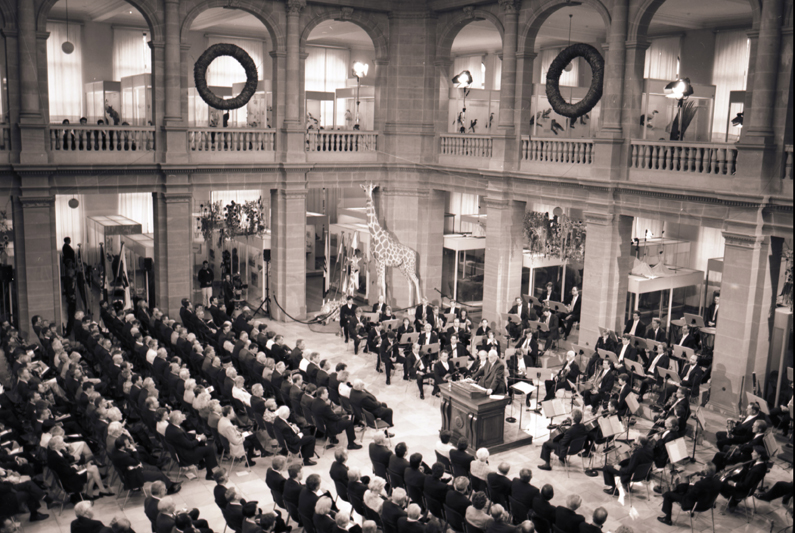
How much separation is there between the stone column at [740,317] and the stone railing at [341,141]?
1228 cm

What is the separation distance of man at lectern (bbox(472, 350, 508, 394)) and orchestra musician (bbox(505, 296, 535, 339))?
195 inches

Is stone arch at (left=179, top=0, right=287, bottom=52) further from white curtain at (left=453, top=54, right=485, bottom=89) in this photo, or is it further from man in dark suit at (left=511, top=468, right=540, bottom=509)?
man in dark suit at (left=511, top=468, right=540, bottom=509)

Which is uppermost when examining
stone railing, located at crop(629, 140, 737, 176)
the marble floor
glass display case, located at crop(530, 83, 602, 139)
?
glass display case, located at crop(530, 83, 602, 139)

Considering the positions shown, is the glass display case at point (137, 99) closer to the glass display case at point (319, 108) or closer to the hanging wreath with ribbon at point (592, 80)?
the glass display case at point (319, 108)

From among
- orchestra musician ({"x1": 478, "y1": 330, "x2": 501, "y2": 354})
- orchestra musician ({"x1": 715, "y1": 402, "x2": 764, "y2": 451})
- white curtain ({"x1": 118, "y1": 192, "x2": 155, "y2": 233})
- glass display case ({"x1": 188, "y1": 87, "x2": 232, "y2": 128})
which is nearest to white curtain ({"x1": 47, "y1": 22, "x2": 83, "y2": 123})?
white curtain ({"x1": 118, "y1": 192, "x2": 155, "y2": 233})

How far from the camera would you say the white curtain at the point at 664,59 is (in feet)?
87.4

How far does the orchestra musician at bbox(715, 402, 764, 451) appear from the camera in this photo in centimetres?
1366

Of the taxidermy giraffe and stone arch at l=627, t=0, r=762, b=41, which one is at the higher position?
stone arch at l=627, t=0, r=762, b=41

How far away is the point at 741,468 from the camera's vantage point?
495 inches

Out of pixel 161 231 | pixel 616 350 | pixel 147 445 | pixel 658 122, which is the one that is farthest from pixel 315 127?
pixel 147 445

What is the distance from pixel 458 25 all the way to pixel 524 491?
650 inches

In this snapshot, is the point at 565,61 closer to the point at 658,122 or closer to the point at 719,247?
→ the point at 658,122

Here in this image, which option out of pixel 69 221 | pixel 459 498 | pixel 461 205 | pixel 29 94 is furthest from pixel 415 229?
pixel 459 498

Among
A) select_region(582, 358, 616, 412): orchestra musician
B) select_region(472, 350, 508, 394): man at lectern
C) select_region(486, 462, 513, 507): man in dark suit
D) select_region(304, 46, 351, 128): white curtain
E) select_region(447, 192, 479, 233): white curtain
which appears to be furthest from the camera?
select_region(304, 46, 351, 128): white curtain
